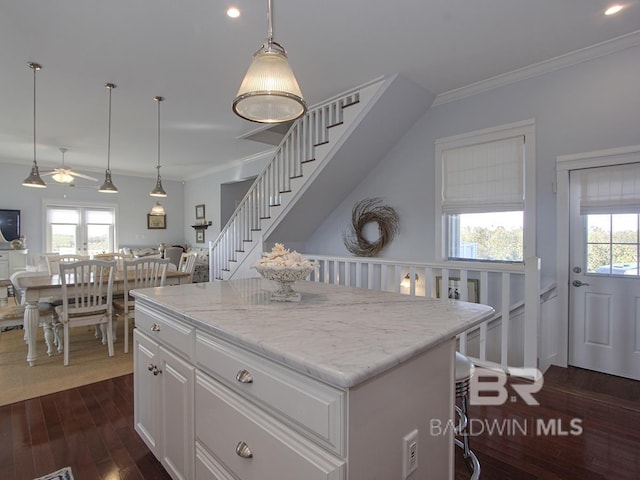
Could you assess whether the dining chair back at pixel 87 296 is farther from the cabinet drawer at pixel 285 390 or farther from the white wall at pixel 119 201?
the white wall at pixel 119 201

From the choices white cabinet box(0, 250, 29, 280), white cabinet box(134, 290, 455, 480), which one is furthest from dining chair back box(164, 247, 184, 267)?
white cabinet box(134, 290, 455, 480)

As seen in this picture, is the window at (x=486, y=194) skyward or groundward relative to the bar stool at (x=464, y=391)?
skyward

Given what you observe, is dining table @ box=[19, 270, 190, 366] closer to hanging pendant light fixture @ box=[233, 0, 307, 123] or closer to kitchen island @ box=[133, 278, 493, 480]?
kitchen island @ box=[133, 278, 493, 480]

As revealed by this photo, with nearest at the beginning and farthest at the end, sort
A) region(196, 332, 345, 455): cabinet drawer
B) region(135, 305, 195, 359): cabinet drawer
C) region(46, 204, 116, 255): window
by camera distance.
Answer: region(196, 332, 345, 455): cabinet drawer
region(135, 305, 195, 359): cabinet drawer
region(46, 204, 116, 255): window

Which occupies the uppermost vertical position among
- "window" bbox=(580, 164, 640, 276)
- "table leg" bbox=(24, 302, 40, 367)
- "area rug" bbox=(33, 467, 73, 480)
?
"window" bbox=(580, 164, 640, 276)

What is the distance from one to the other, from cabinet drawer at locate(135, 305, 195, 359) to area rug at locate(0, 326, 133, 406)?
5.14 ft

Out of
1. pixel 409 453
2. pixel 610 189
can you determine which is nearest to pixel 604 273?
pixel 610 189

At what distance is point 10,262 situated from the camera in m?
6.68

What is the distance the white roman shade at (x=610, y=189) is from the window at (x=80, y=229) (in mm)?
9176

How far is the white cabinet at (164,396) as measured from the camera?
4.76 feet

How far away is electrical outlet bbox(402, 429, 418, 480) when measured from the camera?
1.05 meters

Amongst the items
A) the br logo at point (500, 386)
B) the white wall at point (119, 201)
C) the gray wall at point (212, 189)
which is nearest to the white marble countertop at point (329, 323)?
the br logo at point (500, 386)

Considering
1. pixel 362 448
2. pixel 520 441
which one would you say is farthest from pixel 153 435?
pixel 520 441

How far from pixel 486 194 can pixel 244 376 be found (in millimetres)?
3440
